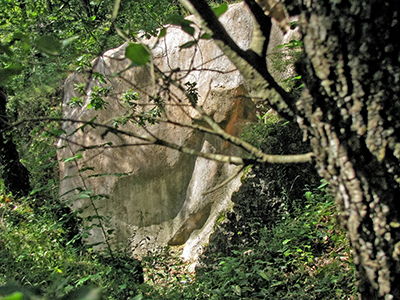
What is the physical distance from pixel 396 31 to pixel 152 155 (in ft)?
17.7

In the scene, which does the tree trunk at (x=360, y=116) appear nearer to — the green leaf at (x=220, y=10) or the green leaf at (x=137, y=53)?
the green leaf at (x=220, y=10)

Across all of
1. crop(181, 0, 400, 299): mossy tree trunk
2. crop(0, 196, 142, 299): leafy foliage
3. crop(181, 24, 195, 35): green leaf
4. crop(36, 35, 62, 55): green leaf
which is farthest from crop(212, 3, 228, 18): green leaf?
crop(0, 196, 142, 299): leafy foliage

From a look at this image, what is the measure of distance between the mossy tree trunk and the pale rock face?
14.1 feet

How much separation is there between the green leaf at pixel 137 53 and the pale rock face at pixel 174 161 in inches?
188

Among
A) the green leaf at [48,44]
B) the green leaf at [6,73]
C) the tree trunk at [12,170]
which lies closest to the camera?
the green leaf at [48,44]

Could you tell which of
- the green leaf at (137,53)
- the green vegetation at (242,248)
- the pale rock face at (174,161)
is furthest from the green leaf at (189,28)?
the pale rock face at (174,161)

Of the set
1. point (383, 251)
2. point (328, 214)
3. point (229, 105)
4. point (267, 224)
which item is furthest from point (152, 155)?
point (383, 251)

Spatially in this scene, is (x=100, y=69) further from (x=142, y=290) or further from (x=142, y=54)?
(x=142, y=54)

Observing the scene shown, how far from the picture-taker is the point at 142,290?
3.63 metres

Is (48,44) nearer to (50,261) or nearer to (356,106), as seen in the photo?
(356,106)

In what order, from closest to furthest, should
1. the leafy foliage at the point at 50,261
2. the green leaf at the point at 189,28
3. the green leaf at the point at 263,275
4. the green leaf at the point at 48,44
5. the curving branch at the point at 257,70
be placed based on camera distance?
1. the green leaf at the point at 48,44
2. the green leaf at the point at 189,28
3. the curving branch at the point at 257,70
4. the green leaf at the point at 263,275
5. the leafy foliage at the point at 50,261

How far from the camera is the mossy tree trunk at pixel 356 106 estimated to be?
4.60ft

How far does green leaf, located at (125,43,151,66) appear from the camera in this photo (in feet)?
3.76

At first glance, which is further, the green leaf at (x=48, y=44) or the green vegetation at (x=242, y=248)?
the green vegetation at (x=242, y=248)
